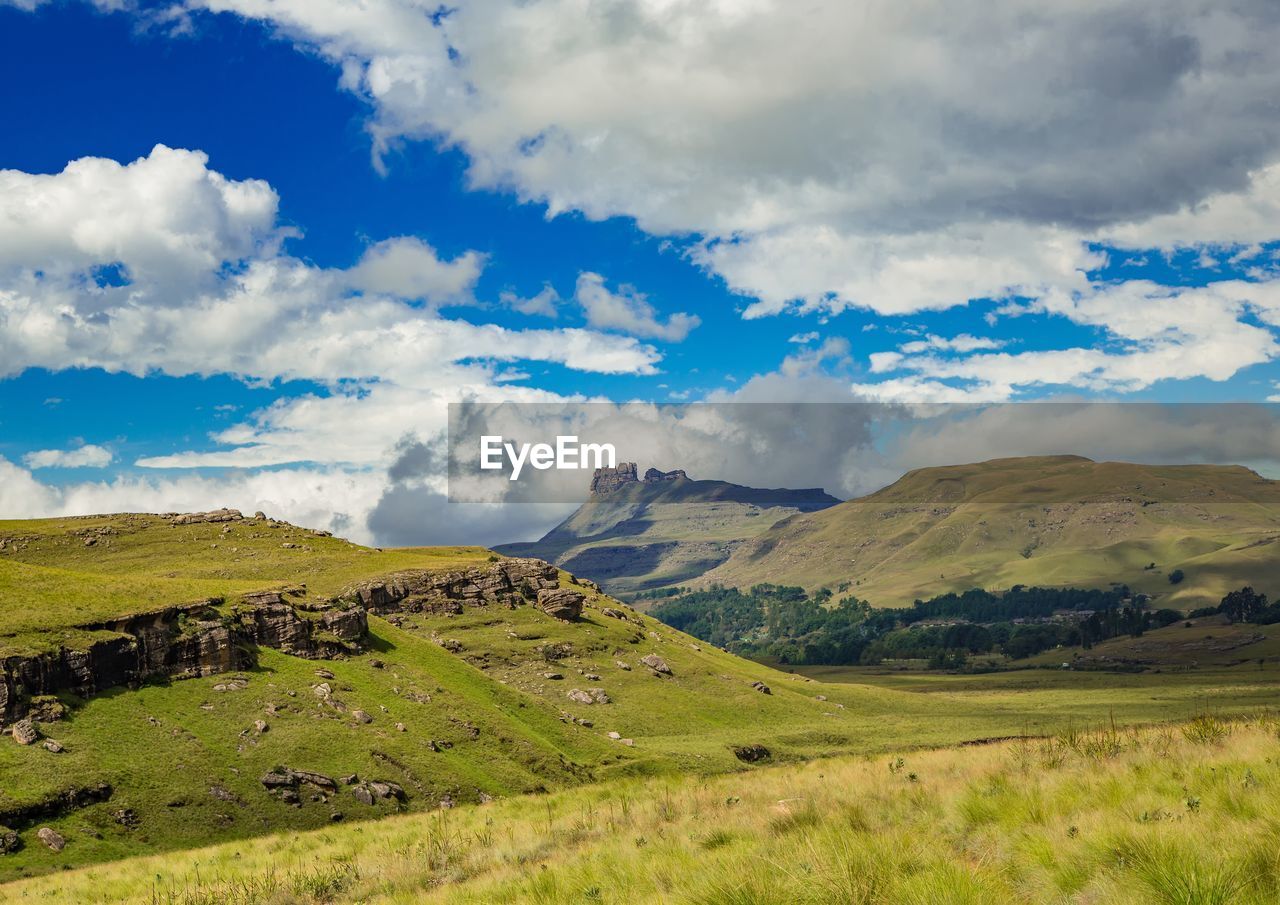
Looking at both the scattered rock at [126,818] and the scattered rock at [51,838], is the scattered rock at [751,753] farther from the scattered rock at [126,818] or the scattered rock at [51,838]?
the scattered rock at [51,838]

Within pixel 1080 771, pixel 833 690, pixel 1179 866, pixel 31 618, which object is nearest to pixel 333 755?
pixel 31 618

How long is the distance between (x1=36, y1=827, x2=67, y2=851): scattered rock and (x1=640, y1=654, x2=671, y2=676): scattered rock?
8761 centimetres

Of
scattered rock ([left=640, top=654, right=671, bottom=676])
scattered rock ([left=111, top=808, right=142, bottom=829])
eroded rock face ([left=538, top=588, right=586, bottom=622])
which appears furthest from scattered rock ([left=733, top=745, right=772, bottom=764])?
scattered rock ([left=111, top=808, right=142, bottom=829])

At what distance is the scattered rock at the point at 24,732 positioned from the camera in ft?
170

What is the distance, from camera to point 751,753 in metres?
93.7

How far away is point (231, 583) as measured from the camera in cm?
9150

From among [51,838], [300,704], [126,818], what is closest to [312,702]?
[300,704]

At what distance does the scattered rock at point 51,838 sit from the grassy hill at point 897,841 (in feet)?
77.2

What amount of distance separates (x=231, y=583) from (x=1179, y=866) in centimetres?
9597

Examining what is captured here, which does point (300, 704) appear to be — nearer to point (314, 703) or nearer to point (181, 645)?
point (314, 703)

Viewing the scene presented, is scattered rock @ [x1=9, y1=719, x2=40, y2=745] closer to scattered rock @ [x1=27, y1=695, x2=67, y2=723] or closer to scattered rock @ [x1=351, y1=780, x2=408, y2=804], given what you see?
scattered rock @ [x1=27, y1=695, x2=67, y2=723]

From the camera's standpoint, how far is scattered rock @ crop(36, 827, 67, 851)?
4516cm

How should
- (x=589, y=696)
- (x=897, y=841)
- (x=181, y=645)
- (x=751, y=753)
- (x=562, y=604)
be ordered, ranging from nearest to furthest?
(x=897, y=841) < (x=181, y=645) < (x=751, y=753) < (x=589, y=696) < (x=562, y=604)

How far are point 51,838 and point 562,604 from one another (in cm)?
9389
